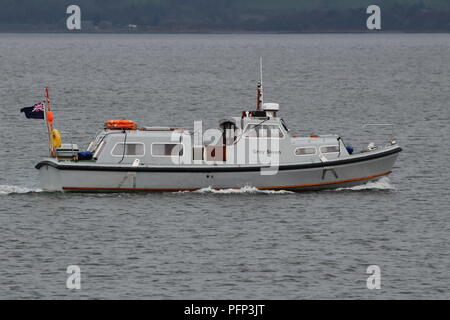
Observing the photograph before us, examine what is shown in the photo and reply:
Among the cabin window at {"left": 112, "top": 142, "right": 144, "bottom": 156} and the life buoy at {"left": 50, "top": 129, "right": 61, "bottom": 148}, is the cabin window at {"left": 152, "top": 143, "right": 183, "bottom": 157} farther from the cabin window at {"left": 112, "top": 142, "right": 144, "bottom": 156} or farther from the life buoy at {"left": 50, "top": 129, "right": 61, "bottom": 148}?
the life buoy at {"left": 50, "top": 129, "right": 61, "bottom": 148}

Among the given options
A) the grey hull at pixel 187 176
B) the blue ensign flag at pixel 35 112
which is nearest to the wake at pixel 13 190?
the grey hull at pixel 187 176

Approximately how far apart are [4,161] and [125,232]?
811 inches

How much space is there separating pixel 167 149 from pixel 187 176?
5.26ft

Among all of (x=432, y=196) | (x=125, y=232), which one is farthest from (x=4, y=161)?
(x=432, y=196)

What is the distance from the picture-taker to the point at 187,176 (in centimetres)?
5050

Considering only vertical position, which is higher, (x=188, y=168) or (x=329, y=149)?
(x=329, y=149)

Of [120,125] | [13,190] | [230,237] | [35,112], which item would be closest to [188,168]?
[120,125]

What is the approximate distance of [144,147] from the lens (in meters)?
50.6

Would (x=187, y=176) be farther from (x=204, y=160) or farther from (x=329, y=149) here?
(x=329, y=149)

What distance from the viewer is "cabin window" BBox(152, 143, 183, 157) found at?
166 ft

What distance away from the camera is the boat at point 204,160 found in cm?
5025
